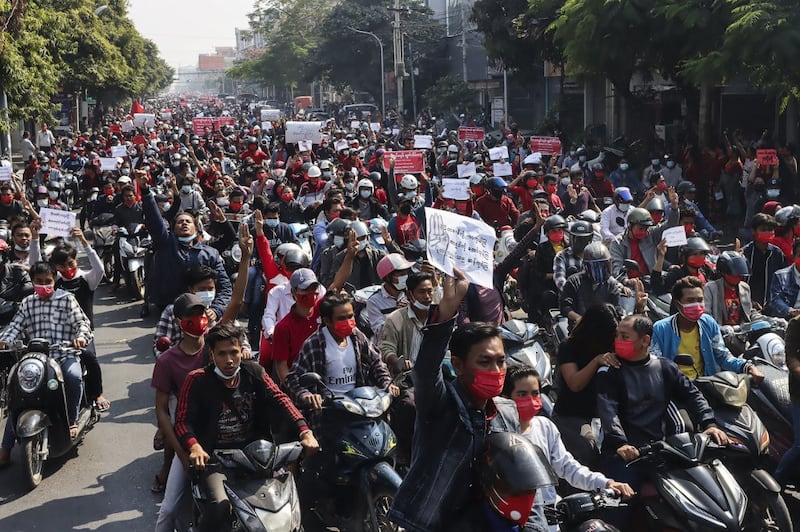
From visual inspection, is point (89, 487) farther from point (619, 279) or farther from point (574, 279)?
point (619, 279)

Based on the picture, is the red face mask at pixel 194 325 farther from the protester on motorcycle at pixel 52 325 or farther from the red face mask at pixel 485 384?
the red face mask at pixel 485 384

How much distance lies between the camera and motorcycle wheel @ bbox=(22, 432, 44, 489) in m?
7.32

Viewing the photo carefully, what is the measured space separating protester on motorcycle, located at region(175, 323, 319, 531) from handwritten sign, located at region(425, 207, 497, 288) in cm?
155

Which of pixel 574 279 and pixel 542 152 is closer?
pixel 574 279

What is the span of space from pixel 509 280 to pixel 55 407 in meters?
5.92

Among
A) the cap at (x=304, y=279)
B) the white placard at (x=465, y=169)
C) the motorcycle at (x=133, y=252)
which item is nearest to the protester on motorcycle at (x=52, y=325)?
the cap at (x=304, y=279)

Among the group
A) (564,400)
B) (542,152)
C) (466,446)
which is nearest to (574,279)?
(564,400)

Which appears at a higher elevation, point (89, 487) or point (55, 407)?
point (55, 407)

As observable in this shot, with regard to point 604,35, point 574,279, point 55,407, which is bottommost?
point 55,407

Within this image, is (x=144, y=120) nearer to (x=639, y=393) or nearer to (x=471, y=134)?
(x=471, y=134)

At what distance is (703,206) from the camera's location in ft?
66.4

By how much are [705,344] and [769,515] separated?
1214 mm

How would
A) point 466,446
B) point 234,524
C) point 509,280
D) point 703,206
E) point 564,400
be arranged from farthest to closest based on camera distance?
point 703,206, point 509,280, point 564,400, point 234,524, point 466,446

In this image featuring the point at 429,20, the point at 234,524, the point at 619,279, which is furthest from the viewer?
the point at 429,20
